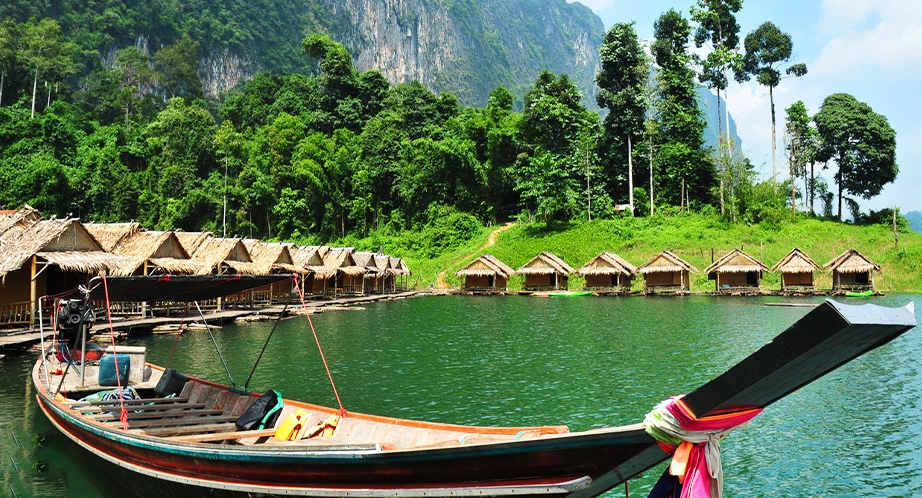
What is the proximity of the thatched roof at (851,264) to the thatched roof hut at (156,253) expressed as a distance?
35.5 metres

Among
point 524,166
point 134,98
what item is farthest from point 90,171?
point 524,166

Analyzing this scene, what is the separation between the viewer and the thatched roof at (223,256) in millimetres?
25719

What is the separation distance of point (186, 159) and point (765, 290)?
51.5m

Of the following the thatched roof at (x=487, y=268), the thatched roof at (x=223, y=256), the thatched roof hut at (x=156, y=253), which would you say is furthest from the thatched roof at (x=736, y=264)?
the thatched roof hut at (x=156, y=253)

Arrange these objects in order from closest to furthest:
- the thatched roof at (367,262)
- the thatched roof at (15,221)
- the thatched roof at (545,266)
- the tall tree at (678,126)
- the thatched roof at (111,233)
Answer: the thatched roof at (15,221) → the thatched roof at (111,233) → the thatched roof at (367,262) → the thatched roof at (545,266) → the tall tree at (678,126)

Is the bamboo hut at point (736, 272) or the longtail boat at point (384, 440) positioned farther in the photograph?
the bamboo hut at point (736, 272)

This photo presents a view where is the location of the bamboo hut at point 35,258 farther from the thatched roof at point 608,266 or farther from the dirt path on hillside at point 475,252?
the thatched roof at point 608,266

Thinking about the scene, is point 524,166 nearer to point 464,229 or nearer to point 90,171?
point 464,229

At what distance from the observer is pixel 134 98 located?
6819 cm

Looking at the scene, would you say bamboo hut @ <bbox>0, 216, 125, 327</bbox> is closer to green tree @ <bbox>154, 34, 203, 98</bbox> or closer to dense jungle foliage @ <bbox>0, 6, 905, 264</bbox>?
dense jungle foliage @ <bbox>0, 6, 905, 264</bbox>

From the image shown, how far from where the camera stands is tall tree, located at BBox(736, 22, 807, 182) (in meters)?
47.8

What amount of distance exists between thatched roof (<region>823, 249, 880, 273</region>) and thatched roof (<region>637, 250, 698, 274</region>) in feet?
26.0

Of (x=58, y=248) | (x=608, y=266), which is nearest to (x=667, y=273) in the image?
(x=608, y=266)

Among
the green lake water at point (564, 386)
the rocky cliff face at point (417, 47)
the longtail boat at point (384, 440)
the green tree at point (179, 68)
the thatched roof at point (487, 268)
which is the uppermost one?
the rocky cliff face at point (417, 47)
